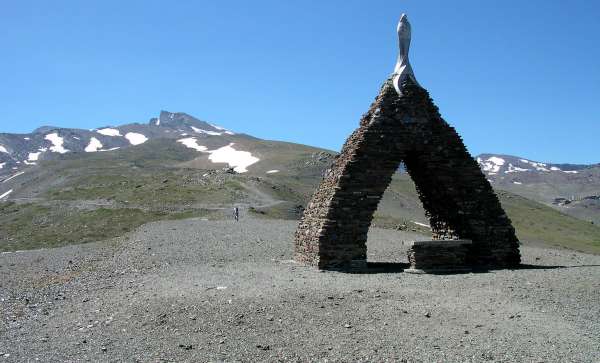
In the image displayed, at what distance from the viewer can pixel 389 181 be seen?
19.5 metres

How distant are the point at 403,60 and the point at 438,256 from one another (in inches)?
286

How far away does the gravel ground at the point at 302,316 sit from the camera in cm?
1018

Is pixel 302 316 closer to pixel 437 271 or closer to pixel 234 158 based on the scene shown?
pixel 437 271

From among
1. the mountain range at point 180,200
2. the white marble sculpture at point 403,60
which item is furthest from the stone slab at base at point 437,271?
the mountain range at point 180,200

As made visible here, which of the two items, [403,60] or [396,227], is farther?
[396,227]

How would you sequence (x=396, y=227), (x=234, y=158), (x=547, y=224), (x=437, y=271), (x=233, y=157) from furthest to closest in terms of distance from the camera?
1. (x=233, y=157)
2. (x=234, y=158)
3. (x=547, y=224)
4. (x=396, y=227)
5. (x=437, y=271)

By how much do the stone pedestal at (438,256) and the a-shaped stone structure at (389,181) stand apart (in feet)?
4.82

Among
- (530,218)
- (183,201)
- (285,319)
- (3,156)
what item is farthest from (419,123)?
(3,156)

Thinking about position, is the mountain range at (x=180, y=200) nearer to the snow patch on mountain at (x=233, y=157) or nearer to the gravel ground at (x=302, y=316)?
the snow patch on mountain at (x=233, y=157)

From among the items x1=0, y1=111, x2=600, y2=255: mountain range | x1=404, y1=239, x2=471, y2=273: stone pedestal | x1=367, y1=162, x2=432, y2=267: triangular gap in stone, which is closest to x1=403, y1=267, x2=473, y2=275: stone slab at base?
x1=404, y1=239, x2=471, y2=273: stone pedestal

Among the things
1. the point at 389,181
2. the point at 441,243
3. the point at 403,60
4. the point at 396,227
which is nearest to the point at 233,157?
the point at 396,227

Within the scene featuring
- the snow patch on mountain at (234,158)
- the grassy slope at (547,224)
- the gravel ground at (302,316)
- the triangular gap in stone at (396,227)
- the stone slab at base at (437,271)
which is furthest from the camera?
the snow patch on mountain at (234,158)

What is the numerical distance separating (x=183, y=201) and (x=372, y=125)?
171ft

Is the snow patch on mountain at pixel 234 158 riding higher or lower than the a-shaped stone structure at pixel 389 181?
higher
